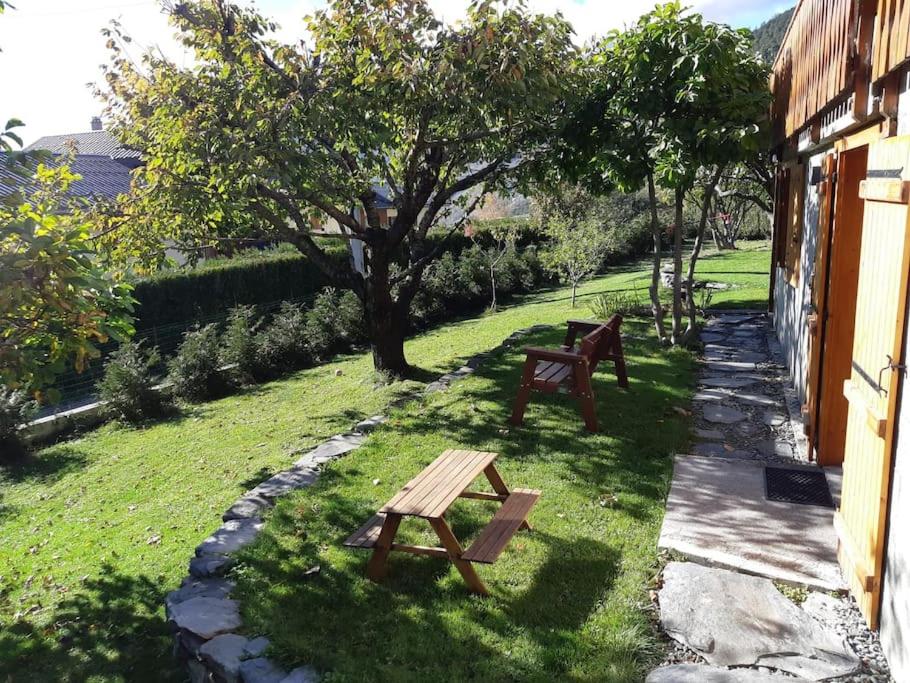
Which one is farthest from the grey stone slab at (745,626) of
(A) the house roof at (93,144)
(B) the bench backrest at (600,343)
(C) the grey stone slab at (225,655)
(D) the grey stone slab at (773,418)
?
(A) the house roof at (93,144)

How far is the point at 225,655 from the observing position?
3.50m

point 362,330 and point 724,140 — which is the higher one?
point 724,140

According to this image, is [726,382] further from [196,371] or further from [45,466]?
[45,466]

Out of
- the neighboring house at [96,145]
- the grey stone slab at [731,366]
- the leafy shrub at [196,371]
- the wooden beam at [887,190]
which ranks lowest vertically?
the leafy shrub at [196,371]

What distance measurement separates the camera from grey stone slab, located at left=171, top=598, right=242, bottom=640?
373cm

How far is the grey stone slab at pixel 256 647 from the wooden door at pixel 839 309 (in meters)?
4.39

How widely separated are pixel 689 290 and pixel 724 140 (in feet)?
7.85

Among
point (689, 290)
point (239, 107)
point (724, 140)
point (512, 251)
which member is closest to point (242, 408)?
point (239, 107)

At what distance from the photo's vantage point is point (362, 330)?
14438 mm

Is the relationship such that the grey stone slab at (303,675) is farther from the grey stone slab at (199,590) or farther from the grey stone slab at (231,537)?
the grey stone slab at (231,537)

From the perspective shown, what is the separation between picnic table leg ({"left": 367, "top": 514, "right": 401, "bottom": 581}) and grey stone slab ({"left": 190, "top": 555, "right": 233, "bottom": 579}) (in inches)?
38.2

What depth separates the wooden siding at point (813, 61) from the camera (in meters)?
4.39

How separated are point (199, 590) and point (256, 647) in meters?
0.82

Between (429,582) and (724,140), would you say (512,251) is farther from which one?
(429,582)
